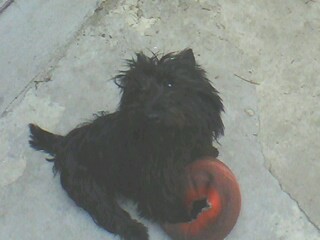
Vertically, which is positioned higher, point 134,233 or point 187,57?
point 187,57

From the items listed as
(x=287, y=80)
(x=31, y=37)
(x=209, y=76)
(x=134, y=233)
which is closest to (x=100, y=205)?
(x=134, y=233)

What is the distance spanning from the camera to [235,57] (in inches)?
137

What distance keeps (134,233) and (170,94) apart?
80cm

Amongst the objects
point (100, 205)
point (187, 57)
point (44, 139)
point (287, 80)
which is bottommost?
point (287, 80)

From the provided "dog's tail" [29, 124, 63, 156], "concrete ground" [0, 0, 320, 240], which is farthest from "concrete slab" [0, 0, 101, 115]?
"dog's tail" [29, 124, 63, 156]

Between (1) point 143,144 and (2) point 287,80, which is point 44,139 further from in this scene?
(2) point 287,80

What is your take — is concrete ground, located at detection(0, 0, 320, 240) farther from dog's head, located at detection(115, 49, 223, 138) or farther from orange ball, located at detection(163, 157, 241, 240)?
dog's head, located at detection(115, 49, 223, 138)

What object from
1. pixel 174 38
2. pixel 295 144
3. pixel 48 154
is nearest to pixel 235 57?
pixel 174 38

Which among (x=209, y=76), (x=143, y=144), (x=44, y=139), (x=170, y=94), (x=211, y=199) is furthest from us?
(x=209, y=76)

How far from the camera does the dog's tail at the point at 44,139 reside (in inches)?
119

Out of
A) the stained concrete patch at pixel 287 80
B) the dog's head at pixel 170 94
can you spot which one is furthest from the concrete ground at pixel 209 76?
the dog's head at pixel 170 94

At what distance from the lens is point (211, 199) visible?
280 cm

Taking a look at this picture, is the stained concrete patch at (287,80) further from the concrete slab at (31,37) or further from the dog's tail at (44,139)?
the dog's tail at (44,139)

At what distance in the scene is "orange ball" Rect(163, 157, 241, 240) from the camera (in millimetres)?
2783
